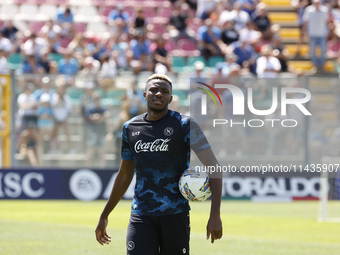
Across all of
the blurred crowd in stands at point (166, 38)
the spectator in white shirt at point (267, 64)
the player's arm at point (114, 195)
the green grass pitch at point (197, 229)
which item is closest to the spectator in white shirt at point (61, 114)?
the blurred crowd in stands at point (166, 38)

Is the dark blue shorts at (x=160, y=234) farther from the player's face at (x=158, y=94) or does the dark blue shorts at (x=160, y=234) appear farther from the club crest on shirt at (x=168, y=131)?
the player's face at (x=158, y=94)

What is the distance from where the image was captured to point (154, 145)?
21.1ft

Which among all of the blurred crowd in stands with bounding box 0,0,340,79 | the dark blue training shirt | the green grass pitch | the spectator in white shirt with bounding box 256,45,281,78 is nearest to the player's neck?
the dark blue training shirt

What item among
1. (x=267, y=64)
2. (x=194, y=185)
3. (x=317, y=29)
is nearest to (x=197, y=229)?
(x=194, y=185)

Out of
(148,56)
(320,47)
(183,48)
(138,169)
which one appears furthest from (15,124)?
(138,169)

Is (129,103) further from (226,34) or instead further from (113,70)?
(226,34)

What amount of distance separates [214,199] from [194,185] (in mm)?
214

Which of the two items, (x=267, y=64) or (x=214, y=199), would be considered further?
(x=267, y=64)

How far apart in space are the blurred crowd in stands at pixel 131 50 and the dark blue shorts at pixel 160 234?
39.7 ft

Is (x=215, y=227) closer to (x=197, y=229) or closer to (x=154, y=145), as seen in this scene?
(x=154, y=145)

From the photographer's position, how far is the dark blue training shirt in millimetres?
6406

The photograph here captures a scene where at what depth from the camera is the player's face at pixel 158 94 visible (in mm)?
6352

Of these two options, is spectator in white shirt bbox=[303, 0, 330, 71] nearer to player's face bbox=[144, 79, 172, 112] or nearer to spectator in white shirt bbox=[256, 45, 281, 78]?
spectator in white shirt bbox=[256, 45, 281, 78]

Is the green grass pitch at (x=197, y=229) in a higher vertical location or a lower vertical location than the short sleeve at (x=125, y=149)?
lower
